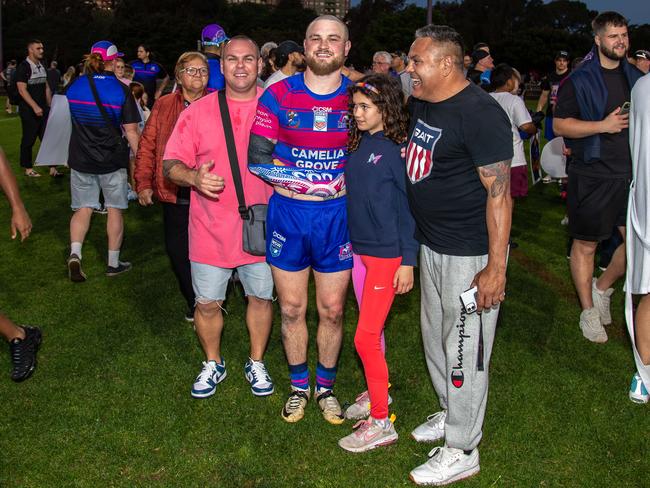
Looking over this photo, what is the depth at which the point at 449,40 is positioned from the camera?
341 cm

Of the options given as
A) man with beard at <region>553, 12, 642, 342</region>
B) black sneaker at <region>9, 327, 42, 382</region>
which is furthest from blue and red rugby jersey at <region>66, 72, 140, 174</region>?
man with beard at <region>553, 12, 642, 342</region>

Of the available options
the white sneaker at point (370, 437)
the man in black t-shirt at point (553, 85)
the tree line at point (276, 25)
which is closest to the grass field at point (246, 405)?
the white sneaker at point (370, 437)

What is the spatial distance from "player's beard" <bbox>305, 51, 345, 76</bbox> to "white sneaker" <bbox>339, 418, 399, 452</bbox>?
2055 mm

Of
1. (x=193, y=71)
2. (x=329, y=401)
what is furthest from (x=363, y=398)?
(x=193, y=71)

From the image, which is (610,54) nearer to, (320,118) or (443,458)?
(320,118)

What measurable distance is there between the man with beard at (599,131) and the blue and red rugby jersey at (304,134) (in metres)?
2.34

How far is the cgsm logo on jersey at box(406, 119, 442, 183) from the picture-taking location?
3471 millimetres

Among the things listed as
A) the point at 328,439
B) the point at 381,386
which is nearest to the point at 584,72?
the point at 381,386

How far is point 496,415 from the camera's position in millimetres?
4559

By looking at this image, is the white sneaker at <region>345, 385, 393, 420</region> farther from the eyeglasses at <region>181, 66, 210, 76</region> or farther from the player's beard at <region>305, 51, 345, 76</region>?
the eyeglasses at <region>181, 66, 210, 76</region>

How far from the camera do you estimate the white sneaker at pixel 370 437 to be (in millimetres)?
4117

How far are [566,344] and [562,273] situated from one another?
207cm

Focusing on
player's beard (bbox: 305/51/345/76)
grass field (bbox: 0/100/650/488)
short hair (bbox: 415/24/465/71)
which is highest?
short hair (bbox: 415/24/465/71)

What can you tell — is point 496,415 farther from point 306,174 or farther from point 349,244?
point 306,174
